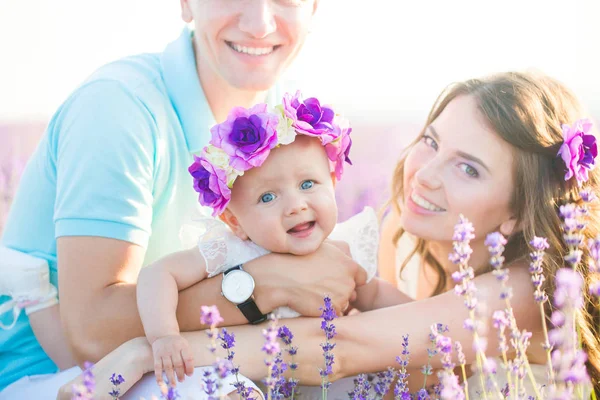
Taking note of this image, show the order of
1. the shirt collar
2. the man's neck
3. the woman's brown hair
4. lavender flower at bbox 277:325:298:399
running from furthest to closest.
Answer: the man's neck < the shirt collar < the woman's brown hair < lavender flower at bbox 277:325:298:399

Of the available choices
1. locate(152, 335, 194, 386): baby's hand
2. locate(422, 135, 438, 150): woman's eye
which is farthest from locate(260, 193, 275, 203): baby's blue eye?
locate(422, 135, 438, 150): woman's eye

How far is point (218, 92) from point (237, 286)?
1.13 m

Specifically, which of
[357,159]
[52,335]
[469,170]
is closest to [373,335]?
[469,170]

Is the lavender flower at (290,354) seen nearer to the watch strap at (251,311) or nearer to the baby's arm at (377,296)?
the watch strap at (251,311)

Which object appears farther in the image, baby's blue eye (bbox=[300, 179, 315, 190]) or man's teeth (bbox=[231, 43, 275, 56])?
man's teeth (bbox=[231, 43, 275, 56])

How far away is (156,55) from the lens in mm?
3766

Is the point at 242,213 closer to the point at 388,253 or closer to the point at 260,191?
the point at 260,191

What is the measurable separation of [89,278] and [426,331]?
1346 millimetres

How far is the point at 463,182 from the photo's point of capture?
3.21 m

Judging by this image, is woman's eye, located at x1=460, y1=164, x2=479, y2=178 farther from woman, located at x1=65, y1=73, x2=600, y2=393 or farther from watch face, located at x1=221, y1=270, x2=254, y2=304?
watch face, located at x1=221, y1=270, x2=254, y2=304

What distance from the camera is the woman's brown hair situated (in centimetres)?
319

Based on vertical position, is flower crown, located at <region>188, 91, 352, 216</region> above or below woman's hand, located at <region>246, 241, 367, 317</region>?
above

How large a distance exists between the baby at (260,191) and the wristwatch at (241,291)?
0.03 metres

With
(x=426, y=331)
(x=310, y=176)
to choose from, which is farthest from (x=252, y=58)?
(x=426, y=331)
